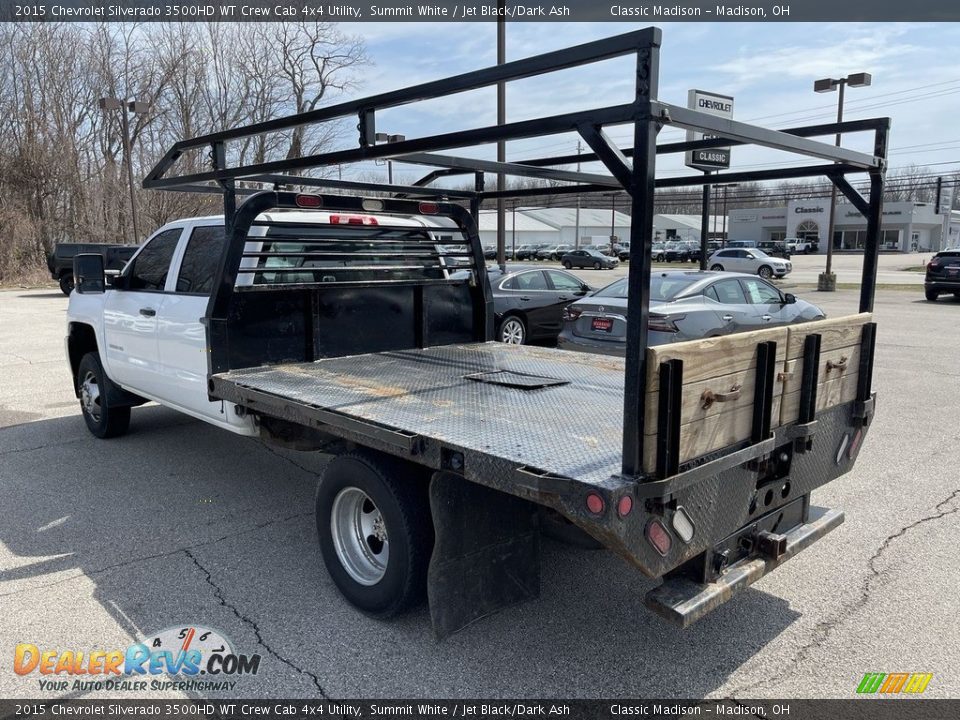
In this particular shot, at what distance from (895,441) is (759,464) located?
466 centimetres

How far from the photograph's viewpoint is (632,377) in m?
2.54

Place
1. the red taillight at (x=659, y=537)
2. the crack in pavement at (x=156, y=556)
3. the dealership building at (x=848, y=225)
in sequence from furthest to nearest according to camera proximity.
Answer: the dealership building at (x=848, y=225)
the crack in pavement at (x=156, y=556)
the red taillight at (x=659, y=537)

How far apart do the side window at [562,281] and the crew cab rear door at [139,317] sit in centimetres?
865

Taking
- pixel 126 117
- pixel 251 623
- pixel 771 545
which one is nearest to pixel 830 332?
pixel 771 545

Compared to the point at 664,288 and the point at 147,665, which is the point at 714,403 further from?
the point at 664,288

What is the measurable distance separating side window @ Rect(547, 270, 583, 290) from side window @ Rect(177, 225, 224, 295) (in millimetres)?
8859

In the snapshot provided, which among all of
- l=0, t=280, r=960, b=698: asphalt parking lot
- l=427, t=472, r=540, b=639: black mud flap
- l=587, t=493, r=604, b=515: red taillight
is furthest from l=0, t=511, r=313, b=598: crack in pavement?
l=587, t=493, r=604, b=515: red taillight

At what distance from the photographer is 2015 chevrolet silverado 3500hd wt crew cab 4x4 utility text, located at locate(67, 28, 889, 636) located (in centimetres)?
264

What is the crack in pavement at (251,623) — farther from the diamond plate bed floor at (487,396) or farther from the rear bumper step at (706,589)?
the rear bumper step at (706,589)

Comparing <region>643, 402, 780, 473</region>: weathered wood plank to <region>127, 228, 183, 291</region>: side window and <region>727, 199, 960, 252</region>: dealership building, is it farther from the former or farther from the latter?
<region>727, 199, 960, 252</region>: dealership building

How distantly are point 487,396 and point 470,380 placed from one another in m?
0.49

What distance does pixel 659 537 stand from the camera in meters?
2.73

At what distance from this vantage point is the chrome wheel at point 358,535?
375 centimetres

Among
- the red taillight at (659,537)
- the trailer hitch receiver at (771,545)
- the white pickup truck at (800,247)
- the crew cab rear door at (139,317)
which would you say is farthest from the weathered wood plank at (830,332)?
the white pickup truck at (800,247)
